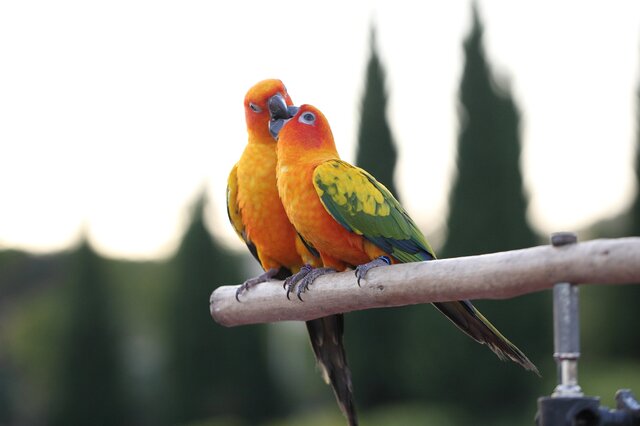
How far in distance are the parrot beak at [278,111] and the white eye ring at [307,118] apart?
3.8 inches

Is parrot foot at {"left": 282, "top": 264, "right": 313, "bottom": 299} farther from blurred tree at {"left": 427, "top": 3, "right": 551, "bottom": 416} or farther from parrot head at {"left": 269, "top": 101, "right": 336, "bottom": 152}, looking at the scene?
blurred tree at {"left": 427, "top": 3, "right": 551, "bottom": 416}

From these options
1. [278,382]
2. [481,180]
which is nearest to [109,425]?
[278,382]

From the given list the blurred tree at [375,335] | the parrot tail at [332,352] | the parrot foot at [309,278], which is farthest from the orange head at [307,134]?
the blurred tree at [375,335]

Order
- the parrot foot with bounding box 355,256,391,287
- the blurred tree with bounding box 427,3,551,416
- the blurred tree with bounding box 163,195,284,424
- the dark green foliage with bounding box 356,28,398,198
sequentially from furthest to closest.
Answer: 1. the blurred tree with bounding box 163,195,284,424
2. the dark green foliage with bounding box 356,28,398,198
3. the blurred tree with bounding box 427,3,551,416
4. the parrot foot with bounding box 355,256,391,287

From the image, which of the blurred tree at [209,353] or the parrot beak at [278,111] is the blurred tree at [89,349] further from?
the parrot beak at [278,111]

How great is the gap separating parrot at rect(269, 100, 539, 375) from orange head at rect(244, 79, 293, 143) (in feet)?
0.45

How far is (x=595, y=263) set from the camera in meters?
1.76

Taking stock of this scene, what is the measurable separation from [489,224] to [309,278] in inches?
232

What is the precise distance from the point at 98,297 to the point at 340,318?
329 inches

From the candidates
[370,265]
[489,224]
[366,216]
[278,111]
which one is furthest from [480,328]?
[489,224]

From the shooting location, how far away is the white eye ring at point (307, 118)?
277cm

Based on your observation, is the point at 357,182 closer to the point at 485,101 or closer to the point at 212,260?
the point at 485,101

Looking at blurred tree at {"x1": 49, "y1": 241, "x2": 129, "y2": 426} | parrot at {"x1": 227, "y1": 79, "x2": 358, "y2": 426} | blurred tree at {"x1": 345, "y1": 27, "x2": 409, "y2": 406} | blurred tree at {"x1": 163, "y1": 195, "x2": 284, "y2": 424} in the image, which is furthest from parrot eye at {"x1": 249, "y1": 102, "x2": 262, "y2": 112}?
blurred tree at {"x1": 49, "y1": 241, "x2": 129, "y2": 426}

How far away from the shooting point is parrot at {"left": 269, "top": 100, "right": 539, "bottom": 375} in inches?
102
